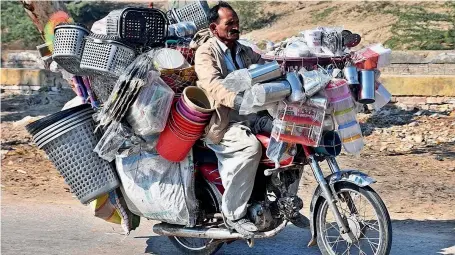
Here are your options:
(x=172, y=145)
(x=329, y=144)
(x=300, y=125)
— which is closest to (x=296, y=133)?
(x=300, y=125)

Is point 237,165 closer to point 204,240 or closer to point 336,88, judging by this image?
point 336,88

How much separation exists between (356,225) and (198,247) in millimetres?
1415

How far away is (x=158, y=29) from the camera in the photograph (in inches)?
231

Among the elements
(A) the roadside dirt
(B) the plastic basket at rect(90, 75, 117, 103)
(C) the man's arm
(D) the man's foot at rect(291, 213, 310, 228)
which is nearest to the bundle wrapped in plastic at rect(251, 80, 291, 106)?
(C) the man's arm

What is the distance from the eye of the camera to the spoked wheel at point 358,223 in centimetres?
515

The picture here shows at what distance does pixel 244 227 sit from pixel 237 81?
945mm

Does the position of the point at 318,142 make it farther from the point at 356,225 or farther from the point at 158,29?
the point at 158,29

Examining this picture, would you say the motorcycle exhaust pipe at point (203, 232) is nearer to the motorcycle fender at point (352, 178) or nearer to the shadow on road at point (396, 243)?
the motorcycle fender at point (352, 178)

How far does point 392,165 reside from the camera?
31.0ft

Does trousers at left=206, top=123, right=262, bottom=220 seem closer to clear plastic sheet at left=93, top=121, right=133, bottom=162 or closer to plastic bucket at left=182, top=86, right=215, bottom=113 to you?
plastic bucket at left=182, top=86, right=215, bottom=113

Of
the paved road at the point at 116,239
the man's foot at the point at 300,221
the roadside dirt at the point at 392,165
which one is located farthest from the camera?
the roadside dirt at the point at 392,165

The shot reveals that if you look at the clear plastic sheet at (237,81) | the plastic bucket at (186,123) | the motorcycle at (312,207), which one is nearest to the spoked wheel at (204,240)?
the motorcycle at (312,207)

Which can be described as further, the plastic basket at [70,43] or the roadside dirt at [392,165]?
the roadside dirt at [392,165]

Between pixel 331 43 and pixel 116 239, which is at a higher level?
pixel 331 43
